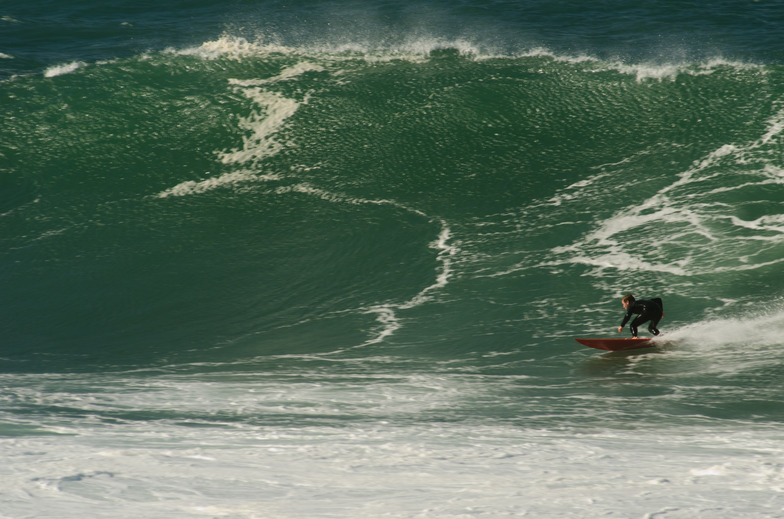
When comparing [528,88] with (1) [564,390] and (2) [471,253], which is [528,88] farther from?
(1) [564,390]

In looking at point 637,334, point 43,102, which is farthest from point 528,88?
point 43,102

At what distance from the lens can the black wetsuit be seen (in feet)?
24.1

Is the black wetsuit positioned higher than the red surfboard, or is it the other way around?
the black wetsuit

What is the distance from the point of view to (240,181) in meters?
11.1

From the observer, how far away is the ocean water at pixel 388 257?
4.12 metres

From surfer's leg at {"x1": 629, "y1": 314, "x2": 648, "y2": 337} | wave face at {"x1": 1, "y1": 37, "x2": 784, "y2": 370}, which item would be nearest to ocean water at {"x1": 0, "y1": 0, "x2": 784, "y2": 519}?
wave face at {"x1": 1, "y1": 37, "x2": 784, "y2": 370}

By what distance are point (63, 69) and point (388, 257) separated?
26.3 ft

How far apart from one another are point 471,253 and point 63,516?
6783 millimetres

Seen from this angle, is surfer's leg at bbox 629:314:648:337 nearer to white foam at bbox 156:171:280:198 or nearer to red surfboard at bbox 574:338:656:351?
red surfboard at bbox 574:338:656:351

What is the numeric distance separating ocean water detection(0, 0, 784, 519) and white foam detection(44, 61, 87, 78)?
64mm

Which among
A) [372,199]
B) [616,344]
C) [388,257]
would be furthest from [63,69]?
[616,344]

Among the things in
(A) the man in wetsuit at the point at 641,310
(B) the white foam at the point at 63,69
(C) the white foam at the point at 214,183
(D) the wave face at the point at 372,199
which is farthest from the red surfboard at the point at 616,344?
(B) the white foam at the point at 63,69

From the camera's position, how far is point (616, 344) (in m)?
7.38

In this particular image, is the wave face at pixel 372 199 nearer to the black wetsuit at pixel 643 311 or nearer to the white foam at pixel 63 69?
the white foam at pixel 63 69
